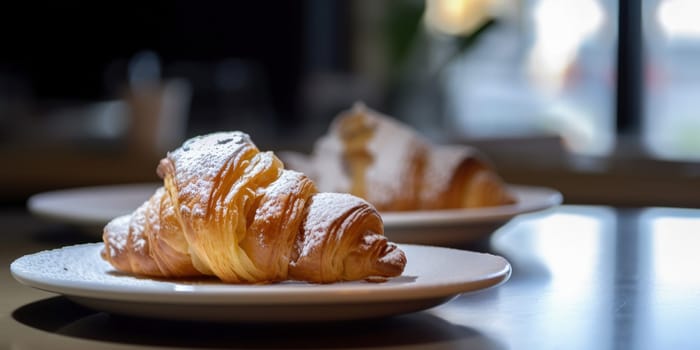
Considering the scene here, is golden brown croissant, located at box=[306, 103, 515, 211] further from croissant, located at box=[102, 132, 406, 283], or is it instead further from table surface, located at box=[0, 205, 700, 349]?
croissant, located at box=[102, 132, 406, 283]

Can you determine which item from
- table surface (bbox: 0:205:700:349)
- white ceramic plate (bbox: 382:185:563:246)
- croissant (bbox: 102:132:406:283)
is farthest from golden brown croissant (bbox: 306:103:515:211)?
croissant (bbox: 102:132:406:283)

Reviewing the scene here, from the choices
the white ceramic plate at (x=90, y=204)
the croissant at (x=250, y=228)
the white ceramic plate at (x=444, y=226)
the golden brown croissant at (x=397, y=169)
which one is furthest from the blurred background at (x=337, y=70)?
the croissant at (x=250, y=228)

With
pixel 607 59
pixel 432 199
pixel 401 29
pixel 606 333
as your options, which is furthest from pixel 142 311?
pixel 607 59

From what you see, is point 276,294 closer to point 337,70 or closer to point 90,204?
point 90,204

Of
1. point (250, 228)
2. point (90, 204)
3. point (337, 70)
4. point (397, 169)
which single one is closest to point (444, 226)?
point (397, 169)

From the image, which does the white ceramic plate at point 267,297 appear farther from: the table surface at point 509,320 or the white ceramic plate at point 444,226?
the white ceramic plate at point 444,226

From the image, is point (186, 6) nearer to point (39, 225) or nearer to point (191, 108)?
point (191, 108)
